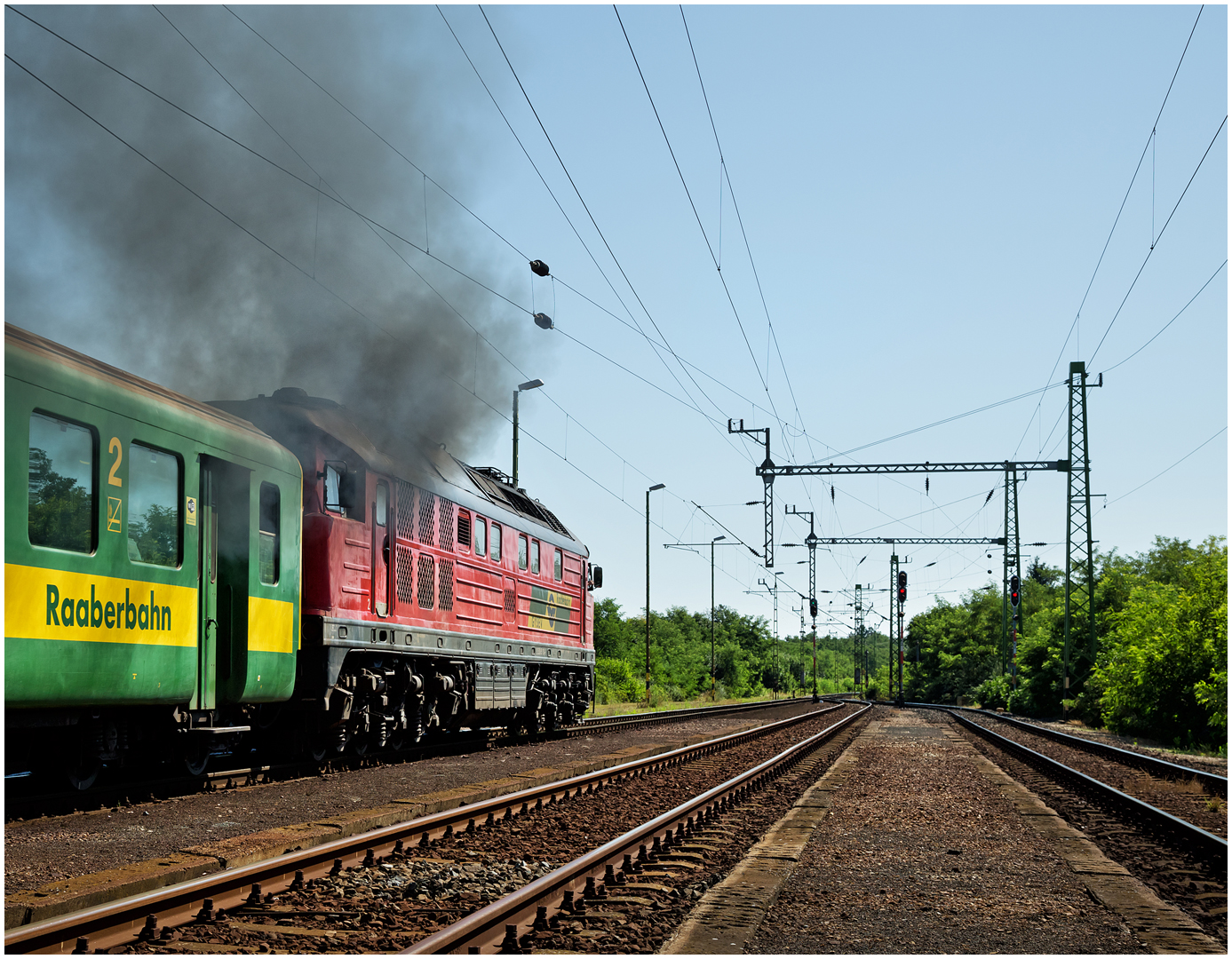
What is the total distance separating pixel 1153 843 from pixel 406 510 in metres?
9.64

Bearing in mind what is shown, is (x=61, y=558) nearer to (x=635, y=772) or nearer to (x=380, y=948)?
(x=380, y=948)

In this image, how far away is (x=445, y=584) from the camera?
16.3 metres

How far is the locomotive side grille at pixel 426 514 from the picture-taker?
15375 mm

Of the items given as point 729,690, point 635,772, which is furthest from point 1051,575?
point 635,772

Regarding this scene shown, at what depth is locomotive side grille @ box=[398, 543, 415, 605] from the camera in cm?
1473

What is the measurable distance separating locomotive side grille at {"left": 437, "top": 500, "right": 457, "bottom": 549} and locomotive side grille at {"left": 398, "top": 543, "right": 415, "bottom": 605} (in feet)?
3.28

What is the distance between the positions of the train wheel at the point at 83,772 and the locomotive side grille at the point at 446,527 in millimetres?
A: 6548

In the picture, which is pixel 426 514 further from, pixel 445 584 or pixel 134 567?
pixel 134 567

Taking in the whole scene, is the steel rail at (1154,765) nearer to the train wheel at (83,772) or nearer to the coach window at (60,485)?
the train wheel at (83,772)

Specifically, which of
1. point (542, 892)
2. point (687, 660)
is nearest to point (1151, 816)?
point (542, 892)

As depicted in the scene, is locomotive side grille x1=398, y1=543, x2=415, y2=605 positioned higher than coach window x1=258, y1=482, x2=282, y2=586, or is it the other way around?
coach window x1=258, y1=482, x2=282, y2=586

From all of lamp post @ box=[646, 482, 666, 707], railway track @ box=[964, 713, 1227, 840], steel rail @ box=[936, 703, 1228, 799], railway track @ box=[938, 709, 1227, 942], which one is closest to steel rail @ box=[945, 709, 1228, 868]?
railway track @ box=[938, 709, 1227, 942]

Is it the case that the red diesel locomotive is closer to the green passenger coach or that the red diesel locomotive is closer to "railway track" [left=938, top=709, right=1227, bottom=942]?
the green passenger coach

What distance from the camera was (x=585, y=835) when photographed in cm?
938
